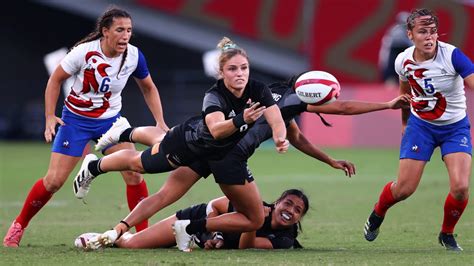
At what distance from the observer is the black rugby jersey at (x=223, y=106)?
7.99 m

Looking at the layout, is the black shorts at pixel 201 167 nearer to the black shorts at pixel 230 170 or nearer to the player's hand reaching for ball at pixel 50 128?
the black shorts at pixel 230 170

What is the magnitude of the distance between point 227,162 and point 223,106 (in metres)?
0.49

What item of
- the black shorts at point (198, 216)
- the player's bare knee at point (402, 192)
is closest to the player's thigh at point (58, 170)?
the black shorts at point (198, 216)

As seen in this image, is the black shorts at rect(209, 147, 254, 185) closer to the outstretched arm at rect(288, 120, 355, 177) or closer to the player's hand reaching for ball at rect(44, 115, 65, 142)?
the outstretched arm at rect(288, 120, 355, 177)

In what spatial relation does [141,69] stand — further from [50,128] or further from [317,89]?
[317,89]

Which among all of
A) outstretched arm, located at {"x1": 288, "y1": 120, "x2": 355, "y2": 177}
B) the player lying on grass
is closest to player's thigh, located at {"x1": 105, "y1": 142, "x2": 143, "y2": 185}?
the player lying on grass

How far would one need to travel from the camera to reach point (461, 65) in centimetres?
862

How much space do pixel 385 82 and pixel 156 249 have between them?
16706 millimetres

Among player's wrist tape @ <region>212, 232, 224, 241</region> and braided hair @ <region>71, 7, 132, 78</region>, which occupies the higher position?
braided hair @ <region>71, 7, 132, 78</region>

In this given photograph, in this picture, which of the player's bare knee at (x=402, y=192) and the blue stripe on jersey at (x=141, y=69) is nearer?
the player's bare knee at (x=402, y=192)

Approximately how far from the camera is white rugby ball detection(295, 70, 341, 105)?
8336 millimetres

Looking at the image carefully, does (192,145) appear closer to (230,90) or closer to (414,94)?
(230,90)

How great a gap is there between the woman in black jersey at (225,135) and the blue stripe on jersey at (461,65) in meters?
1.72

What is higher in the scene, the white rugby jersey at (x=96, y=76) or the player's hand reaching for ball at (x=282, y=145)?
the white rugby jersey at (x=96, y=76)
